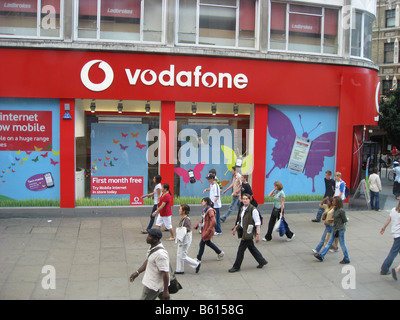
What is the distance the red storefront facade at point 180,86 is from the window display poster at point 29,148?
26cm

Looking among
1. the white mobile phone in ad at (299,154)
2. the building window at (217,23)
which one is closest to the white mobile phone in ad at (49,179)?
the building window at (217,23)

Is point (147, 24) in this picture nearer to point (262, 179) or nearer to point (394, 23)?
point (262, 179)

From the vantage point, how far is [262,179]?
15930mm

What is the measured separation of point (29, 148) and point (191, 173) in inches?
210

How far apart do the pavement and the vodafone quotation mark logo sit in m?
4.14

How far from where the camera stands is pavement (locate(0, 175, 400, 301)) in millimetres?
8633

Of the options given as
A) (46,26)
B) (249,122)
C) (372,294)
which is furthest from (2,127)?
(372,294)

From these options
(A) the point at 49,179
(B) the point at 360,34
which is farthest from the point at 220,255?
(B) the point at 360,34

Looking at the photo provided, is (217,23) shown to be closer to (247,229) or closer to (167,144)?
(167,144)

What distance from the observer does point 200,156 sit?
1588cm

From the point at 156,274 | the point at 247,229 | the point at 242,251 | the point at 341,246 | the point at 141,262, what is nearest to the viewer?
the point at 156,274

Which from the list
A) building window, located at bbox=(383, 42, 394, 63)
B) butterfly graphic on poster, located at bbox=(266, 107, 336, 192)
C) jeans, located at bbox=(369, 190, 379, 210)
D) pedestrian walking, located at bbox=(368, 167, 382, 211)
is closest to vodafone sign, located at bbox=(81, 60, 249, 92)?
butterfly graphic on poster, located at bbox=(266, 107, 336, 192)

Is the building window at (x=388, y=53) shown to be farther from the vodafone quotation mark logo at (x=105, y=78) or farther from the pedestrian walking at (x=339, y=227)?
the pedestrian walking at (x=339, y=227)

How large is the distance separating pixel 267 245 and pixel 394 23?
3072cm
